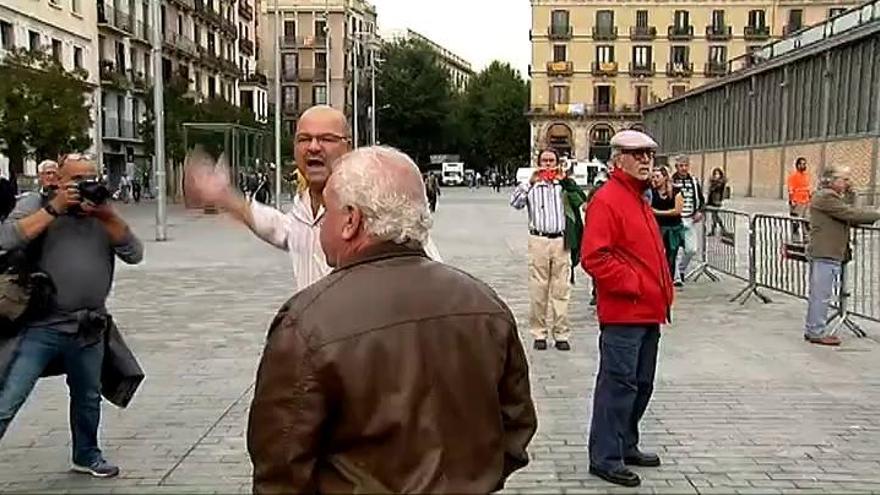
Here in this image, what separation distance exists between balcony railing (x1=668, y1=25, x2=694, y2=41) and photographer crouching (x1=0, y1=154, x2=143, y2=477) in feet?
286

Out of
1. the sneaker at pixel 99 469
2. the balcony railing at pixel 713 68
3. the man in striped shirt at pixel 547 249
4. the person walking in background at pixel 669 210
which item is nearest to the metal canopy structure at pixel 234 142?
the person walking in background at pixel 669 210

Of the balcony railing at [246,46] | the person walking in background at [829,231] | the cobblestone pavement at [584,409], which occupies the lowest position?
the cobblestone pavement at [584,409]

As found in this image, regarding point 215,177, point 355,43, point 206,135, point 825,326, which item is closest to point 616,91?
point 355,43

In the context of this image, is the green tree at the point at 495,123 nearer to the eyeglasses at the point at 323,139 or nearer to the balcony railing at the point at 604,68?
the balcony railing at the point at 604,68

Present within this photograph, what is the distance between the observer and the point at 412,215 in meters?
2.48

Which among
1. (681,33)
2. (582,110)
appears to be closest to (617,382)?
(582,110)

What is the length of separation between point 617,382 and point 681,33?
86.9m

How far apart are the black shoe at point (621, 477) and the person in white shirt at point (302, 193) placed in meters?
2.22

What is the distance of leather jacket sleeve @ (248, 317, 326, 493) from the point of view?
7.48 feet

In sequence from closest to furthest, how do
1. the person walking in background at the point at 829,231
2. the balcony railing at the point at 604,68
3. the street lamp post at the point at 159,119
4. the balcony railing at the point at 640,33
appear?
1. the person walking in background at the point at 829,231
2. the street lamp post at the point at 159,119
3. the balcony railing at the point at 640,33
4. the balcony railing at the point at 604,68

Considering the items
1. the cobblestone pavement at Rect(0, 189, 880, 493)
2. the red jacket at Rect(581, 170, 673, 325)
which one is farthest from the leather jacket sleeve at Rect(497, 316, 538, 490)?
the red jacket at Rect(581, 170, 673, 325)

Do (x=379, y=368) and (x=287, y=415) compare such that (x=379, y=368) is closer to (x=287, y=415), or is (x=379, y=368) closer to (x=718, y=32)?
(x=287, y=415)

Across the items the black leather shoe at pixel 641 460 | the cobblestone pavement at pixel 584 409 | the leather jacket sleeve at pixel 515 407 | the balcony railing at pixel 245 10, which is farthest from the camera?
the balcony railing at pixel 245 10

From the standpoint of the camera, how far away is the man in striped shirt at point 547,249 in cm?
934
